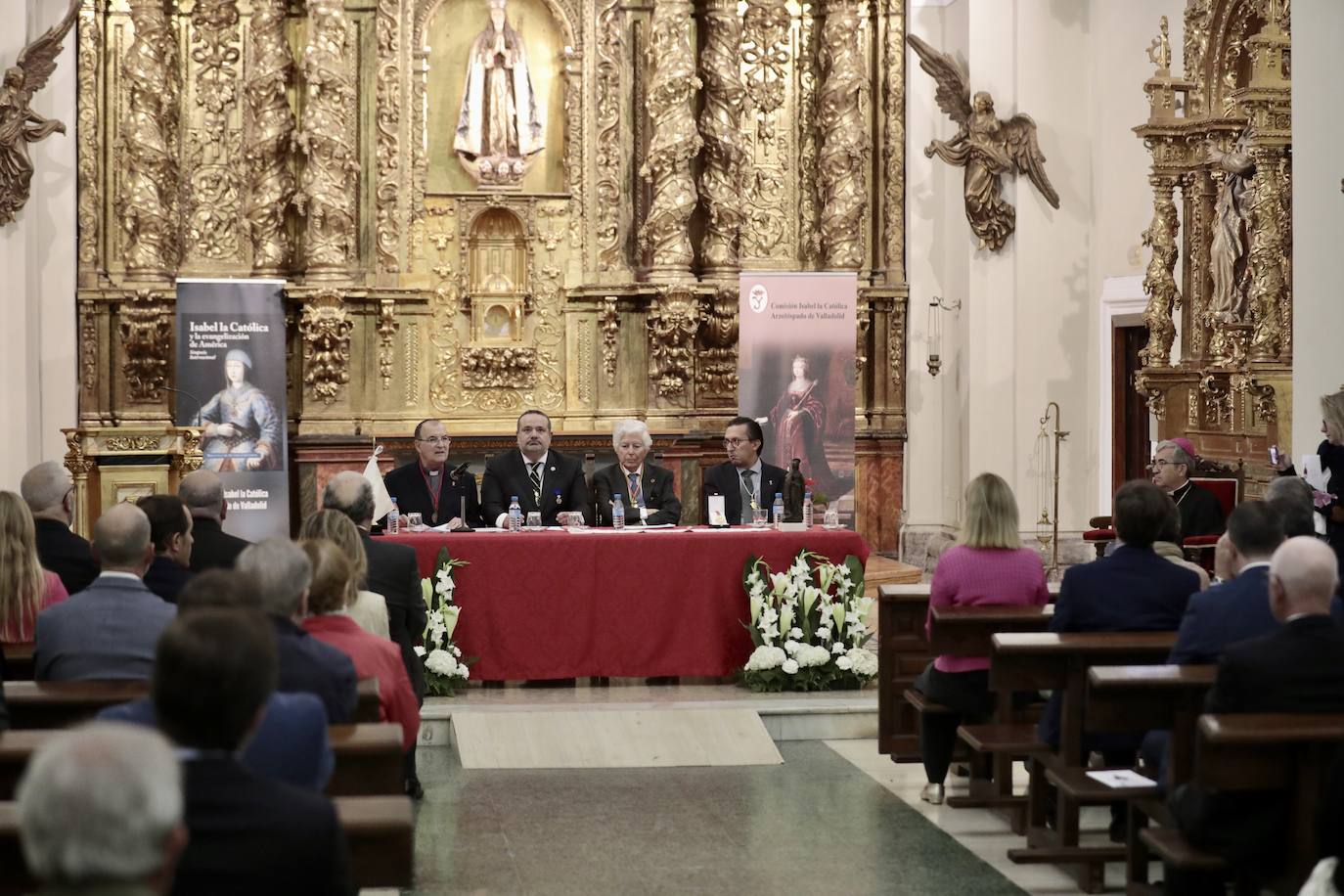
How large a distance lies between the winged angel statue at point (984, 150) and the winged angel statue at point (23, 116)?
685cm

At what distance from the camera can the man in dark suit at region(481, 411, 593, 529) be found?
10047mm

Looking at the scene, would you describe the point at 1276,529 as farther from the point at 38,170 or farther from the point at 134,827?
the point at 38,170

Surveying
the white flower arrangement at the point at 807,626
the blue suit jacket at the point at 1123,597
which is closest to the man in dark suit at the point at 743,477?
the white flower arrangement at the point at 807,626

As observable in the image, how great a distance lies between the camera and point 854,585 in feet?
31.2

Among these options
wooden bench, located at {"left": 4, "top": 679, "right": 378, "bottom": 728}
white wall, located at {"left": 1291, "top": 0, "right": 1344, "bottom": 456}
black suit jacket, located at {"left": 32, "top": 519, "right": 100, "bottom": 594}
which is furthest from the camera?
white wall, located at {"left": 1291, "top": 0, "right": 1344, "bottom": 456}

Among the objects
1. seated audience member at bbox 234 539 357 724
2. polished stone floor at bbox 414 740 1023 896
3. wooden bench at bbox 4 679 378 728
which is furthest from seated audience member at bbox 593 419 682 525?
seated audience member at bbox 234 539 357 724

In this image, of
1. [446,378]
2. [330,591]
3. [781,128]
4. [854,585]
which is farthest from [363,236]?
[330,591]

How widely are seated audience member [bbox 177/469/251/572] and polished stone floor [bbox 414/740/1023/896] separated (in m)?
1.30

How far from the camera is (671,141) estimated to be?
49.0ft

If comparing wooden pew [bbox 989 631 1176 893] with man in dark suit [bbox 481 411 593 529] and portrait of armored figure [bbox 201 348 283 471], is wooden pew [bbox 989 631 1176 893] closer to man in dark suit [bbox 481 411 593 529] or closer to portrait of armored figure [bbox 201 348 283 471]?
man in dark suit [bbox 481 411 593 529]

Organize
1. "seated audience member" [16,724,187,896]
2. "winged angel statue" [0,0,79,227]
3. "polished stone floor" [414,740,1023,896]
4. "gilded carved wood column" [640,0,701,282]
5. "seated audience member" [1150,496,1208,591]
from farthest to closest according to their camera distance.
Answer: "gilded carved wood column" [640,0,701,282] → "winged angel statue" [0,0,79,227] → "seated audience member" [1150,496,1208,591] → "polished stone floor" [414,740,1023,896] → "seated audience member" [16,724,187,896]

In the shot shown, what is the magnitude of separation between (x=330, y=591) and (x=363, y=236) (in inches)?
399

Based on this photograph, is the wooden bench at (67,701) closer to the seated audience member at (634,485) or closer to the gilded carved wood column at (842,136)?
the seated audience member at (634,485)

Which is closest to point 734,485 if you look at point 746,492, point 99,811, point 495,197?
point 746,492
